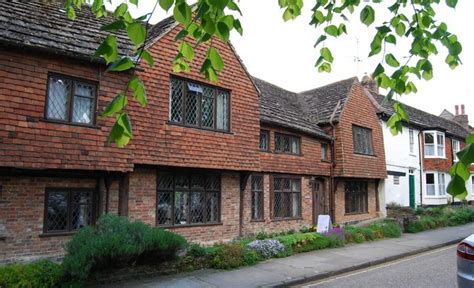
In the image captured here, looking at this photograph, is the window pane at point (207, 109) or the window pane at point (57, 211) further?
the window pane at point (207, 109)

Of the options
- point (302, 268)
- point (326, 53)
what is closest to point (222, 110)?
point (302, 268)

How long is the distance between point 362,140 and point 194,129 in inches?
487

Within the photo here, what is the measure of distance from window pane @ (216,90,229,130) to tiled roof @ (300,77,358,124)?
8098 millimetres

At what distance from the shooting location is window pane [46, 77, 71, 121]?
34.4 ft

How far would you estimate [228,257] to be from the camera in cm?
1084

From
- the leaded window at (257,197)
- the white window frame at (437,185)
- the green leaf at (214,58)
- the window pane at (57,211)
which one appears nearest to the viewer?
the green leaf at (214,58)

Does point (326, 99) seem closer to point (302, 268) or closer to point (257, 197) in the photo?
point (257, 197)

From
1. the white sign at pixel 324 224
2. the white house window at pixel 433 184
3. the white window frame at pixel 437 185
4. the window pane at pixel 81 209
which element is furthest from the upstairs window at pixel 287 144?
the white house window at pixel 433 184

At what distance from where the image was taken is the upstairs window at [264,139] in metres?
17.1

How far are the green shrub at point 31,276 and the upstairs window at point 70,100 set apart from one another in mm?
3825

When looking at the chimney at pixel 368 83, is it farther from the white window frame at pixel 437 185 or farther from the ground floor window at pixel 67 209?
the ground floor window at pixel 67 209

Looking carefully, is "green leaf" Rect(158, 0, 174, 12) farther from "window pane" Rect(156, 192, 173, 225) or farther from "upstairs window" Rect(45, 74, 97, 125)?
"window pane" Rect(156, 192, 173, 225)

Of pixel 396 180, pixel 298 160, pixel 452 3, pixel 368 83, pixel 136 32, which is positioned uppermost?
pixel 368 83

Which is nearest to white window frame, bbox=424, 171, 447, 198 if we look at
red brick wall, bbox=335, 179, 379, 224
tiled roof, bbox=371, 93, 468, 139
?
tiled roof, bbox=371, 93, 468, 139
